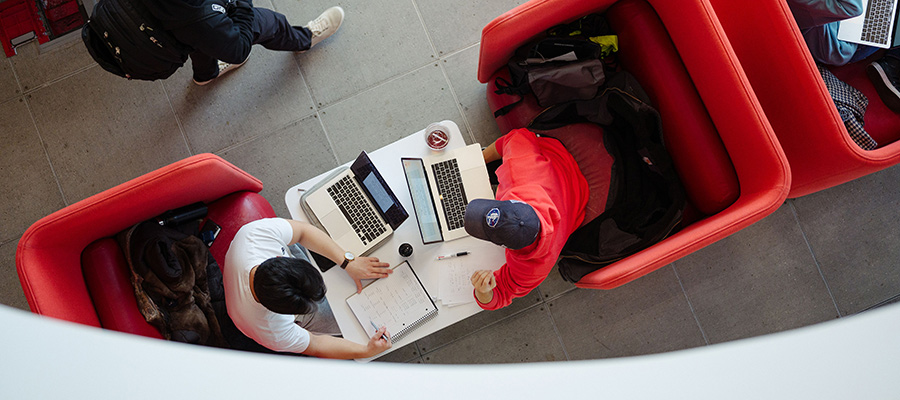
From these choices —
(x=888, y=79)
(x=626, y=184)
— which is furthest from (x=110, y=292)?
(x=888, y=79)

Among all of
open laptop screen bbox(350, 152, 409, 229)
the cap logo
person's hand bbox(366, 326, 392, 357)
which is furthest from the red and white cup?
person's hand bbox(366, 326, 392, 357)

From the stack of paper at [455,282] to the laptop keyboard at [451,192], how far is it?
0.15 m

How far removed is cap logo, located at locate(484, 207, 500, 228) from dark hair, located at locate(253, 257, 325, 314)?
64cm

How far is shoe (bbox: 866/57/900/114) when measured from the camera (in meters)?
2.14

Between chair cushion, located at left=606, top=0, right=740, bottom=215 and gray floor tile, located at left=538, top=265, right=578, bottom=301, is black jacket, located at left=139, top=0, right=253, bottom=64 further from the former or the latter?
gray floor tile, located at left=538, top=265, right=578, bottom=301

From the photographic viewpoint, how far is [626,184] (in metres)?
1.98

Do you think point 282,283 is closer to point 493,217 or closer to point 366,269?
point 366,269

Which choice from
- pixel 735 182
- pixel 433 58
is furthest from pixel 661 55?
pixel 433 58

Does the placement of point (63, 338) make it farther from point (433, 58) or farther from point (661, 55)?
point (433, 58)

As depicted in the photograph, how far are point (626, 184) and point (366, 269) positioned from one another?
3.68 feet

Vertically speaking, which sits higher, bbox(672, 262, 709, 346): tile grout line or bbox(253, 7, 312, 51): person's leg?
bbox(253, 7, 312, 51): person's leg

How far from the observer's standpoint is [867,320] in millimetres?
615

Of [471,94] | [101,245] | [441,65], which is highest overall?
[441,65]

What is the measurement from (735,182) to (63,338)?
6.45 feet
